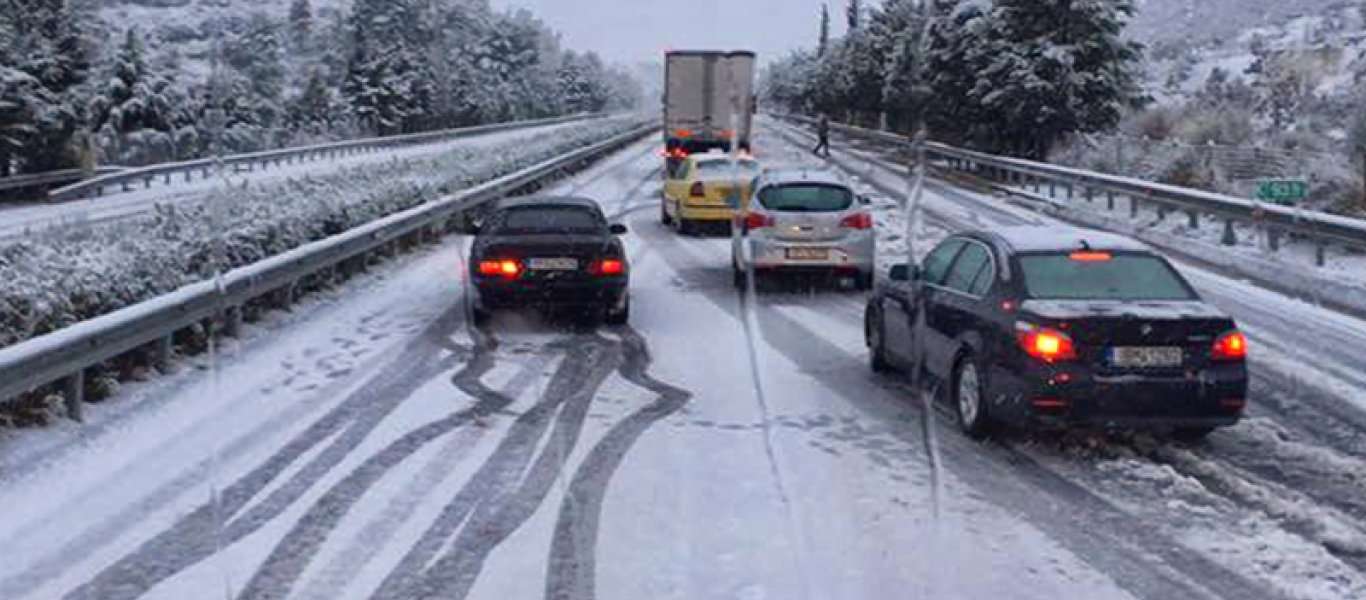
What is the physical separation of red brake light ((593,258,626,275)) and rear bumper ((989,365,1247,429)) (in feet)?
20.2

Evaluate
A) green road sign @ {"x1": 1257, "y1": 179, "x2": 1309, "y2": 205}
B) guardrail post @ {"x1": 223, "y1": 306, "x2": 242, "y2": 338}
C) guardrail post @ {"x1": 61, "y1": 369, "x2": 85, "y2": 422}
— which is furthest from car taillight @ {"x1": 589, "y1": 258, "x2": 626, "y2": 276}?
green road sign @ {"x1": 1257, "y1": 179, "x2": 1309, "y2": 205}

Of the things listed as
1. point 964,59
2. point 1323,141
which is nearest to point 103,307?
point 1323,141

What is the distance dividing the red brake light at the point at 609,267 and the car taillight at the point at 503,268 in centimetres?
78

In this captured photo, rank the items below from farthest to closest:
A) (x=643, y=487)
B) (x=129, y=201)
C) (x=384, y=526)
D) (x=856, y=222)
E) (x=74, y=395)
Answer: (x=129, y=201), (x=856, y=222), (x=74, y=395), (x=643, y=487), (x=384, y=526)

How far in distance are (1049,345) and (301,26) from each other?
16994 centimetres

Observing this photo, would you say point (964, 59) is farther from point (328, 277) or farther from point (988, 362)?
point (988, 362)

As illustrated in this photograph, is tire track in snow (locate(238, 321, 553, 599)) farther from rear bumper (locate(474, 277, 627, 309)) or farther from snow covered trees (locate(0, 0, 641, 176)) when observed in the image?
snow covered trees (locate(0, 0, 641, 176))

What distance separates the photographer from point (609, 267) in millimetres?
13797

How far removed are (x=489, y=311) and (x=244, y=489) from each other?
21.2 feet

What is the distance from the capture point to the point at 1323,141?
3522 centimetres

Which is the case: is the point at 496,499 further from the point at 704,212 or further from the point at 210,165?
the point at 210,165

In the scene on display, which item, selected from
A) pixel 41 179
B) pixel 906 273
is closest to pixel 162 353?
pixel 906 273

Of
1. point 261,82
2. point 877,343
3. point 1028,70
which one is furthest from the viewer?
point 261,82

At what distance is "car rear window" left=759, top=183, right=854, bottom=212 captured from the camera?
56.0 feet
